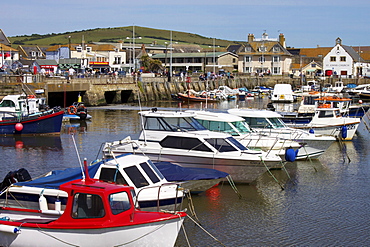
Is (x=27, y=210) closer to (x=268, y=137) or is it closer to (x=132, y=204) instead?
(x=132, y=204)

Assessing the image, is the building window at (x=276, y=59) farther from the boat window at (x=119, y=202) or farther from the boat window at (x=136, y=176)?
the boat window at (x=119, y=202)

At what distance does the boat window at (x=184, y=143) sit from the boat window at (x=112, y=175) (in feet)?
18.1

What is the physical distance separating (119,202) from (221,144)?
8.33 meters

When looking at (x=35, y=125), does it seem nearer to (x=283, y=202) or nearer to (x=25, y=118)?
(x=25, y=118)

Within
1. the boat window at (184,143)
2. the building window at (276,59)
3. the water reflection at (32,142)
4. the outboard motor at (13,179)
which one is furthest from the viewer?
the building window at (276,59)

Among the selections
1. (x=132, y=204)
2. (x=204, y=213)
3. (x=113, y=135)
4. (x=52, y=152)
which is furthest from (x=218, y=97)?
(x=132, y=204)

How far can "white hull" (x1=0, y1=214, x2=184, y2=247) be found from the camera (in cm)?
1198

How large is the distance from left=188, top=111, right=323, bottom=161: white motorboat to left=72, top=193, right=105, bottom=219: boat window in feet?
38.2

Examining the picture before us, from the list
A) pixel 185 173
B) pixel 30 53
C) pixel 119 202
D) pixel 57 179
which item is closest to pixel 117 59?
pixel 30 53

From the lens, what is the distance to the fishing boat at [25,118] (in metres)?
32.0

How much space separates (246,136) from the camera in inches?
928

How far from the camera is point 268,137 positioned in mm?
23797

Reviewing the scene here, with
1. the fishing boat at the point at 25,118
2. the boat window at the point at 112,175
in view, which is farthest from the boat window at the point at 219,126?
the fishing boat at the point at 25,118

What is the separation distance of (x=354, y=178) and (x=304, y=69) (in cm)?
8492
